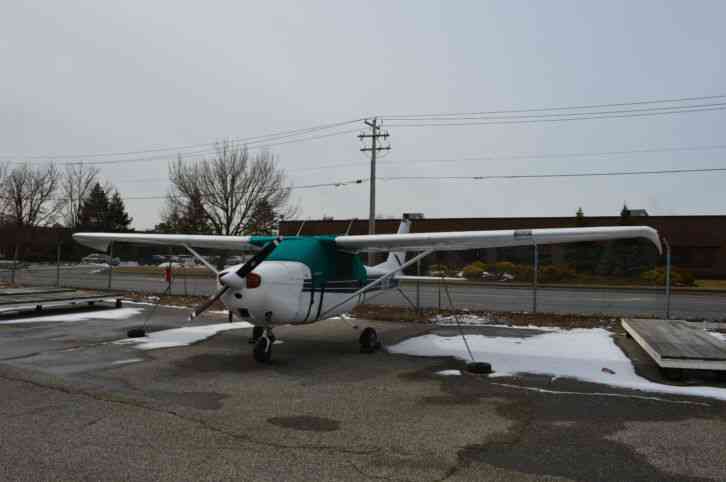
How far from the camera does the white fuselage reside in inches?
355

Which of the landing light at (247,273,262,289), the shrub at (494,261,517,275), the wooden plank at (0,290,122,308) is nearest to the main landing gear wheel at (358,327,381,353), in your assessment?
the landing light at (247,273,262,289)

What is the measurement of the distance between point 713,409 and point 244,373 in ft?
21.1

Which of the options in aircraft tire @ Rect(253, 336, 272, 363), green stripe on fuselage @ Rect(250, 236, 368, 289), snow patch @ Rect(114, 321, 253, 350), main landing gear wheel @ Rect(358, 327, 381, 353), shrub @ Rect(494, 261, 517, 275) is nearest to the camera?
aircraft tire @ Rect(253, 336, 272, 363)

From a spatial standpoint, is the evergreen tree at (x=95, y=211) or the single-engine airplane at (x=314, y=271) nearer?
the single-engine airplane at (x=314, y=271)

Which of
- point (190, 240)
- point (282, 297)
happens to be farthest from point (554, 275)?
point (282, 297)

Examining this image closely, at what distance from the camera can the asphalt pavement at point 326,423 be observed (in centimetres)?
473

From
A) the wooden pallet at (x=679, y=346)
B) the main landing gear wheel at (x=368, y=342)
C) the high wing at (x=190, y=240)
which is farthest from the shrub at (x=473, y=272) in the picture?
the main landing gear wheel at (x=368, y=342)

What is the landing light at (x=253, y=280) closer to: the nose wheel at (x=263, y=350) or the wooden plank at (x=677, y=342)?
the nose wheel at (x=263, y=350)

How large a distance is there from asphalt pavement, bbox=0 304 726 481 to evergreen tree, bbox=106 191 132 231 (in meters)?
64.1

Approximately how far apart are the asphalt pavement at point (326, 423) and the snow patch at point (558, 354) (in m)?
0.55

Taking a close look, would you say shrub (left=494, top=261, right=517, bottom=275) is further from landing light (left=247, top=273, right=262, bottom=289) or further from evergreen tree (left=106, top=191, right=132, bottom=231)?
evergreen tree (left=106, top=191, right=132, bottom=231)

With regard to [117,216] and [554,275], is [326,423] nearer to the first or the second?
[554,275]

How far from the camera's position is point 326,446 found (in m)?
5.31

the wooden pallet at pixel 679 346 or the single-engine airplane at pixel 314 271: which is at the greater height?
the single-engine airplane at pixel 314 271
